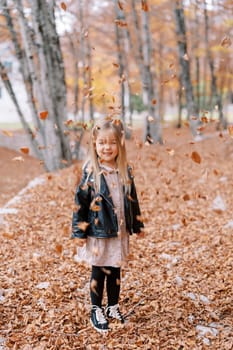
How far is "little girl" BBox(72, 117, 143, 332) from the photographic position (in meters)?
2.93

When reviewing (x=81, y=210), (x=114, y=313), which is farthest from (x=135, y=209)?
(x=114, y=313)

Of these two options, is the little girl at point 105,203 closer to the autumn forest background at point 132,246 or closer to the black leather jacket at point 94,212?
the black leather jacket at point 94,212

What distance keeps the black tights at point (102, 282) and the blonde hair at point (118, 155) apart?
58 centimetres

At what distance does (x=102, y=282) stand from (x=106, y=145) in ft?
3.13

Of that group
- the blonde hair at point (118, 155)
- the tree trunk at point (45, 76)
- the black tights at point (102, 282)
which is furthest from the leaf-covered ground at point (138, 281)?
the tree trunk at point (45, 76)

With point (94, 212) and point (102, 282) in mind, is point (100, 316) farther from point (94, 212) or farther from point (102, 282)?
point (94, 212)

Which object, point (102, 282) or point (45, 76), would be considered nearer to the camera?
point (102, 282)

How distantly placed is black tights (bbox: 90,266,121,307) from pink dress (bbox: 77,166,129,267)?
9cm

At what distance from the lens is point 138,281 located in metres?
3.94

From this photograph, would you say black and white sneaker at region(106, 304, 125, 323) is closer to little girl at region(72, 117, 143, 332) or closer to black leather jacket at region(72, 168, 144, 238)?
little girl at region(72, 117, 143, 332)

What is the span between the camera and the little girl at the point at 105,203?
293 centimetres

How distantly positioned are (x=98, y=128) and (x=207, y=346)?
5.25 ft

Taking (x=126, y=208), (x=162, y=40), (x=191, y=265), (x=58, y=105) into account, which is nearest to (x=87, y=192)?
(x=126, y=208)

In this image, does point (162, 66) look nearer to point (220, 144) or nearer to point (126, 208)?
point (220, 144)
